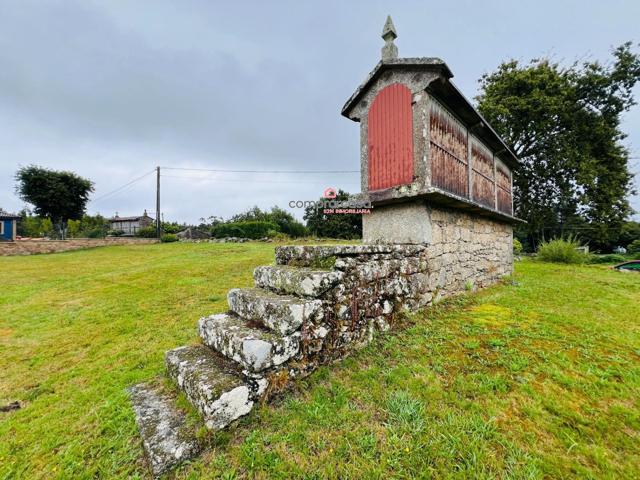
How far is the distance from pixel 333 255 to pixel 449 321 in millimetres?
2084

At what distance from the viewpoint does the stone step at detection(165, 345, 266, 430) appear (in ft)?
5.67

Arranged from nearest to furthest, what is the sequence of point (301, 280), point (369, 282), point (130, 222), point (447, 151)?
1. point (301, 280)
2. point (369, 282)
3. point (447, 151)
4. point (130, 222)

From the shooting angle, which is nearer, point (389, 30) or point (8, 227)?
point (389, 30)

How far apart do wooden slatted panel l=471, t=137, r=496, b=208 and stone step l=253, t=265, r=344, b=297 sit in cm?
506

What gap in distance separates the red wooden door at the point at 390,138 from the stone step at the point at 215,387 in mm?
3778

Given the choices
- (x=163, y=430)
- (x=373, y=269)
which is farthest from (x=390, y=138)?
(x=163, y=430)

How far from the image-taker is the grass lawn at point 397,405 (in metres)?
1.54

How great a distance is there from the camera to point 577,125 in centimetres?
1477

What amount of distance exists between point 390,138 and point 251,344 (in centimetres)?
416

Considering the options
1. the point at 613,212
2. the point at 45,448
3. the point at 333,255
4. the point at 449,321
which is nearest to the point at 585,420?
the point at 449,321

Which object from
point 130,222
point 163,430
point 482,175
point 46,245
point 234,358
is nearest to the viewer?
point 163,430

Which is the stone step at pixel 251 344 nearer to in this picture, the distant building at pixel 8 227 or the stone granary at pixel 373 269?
the stone granary at pixel 373 269

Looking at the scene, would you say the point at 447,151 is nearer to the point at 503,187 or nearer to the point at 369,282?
the point at 369,282

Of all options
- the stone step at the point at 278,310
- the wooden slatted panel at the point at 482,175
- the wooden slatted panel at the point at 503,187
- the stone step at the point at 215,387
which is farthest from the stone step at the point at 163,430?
the wooden slatted panel at the point at 503,187
